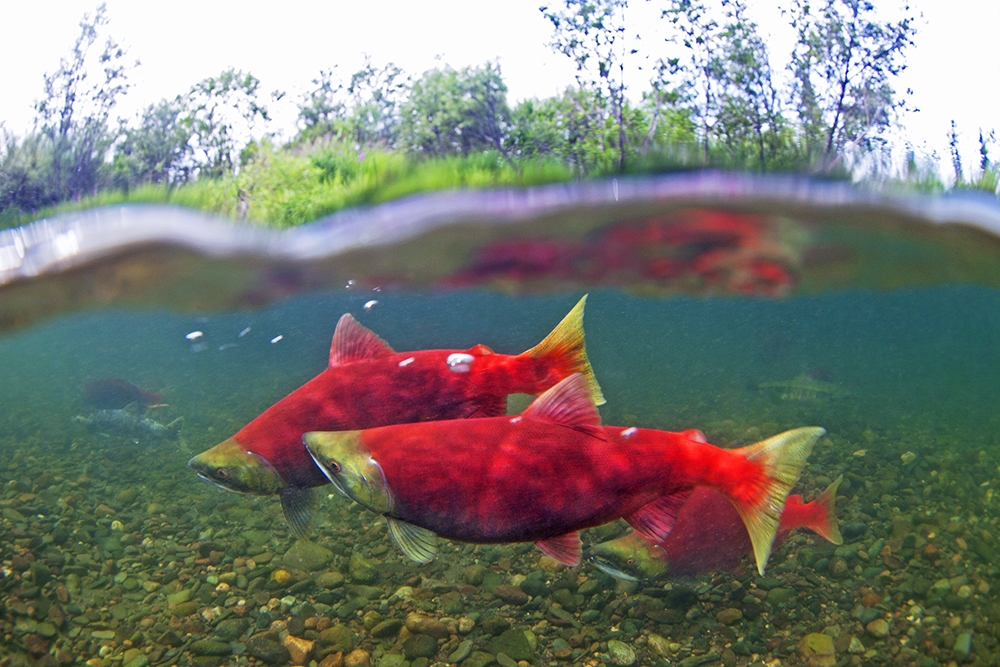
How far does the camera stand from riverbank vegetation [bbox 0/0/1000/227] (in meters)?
3.07

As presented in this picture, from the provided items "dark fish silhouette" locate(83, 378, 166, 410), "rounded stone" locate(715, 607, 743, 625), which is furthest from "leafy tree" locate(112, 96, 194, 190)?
"rounded stone" locate(715, 607, 743, 625)

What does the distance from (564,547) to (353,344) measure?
1.29m

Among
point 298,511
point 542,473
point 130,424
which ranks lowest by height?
point 130,424

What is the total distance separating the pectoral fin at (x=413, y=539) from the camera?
1.95 meters

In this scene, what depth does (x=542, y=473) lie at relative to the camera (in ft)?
6.35

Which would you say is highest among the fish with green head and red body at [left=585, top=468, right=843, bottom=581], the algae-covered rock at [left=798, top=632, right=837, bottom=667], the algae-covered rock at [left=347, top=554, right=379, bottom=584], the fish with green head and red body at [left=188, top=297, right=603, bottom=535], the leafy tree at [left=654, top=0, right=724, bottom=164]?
the leafy tree at [left=654, top=0, right=724, bottom=164]

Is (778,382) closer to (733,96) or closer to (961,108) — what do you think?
(961,108)

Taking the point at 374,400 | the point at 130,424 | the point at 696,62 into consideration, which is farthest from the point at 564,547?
the point at 130,424

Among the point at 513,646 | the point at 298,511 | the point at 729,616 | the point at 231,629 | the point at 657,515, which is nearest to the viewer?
the point at 657,515

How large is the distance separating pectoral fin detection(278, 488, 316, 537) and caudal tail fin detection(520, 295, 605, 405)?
1172mm

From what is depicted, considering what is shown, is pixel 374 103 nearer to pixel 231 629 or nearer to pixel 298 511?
pixel 298 511

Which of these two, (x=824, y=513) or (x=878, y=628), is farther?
(x=878, y=628)

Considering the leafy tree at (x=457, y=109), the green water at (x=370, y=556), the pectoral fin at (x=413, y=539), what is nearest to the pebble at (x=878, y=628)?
the green water at (x=370, y=556)

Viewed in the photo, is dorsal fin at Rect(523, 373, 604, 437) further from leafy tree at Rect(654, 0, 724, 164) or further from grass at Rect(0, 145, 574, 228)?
leafy tree at Rect(654, 0, 724, 164)
